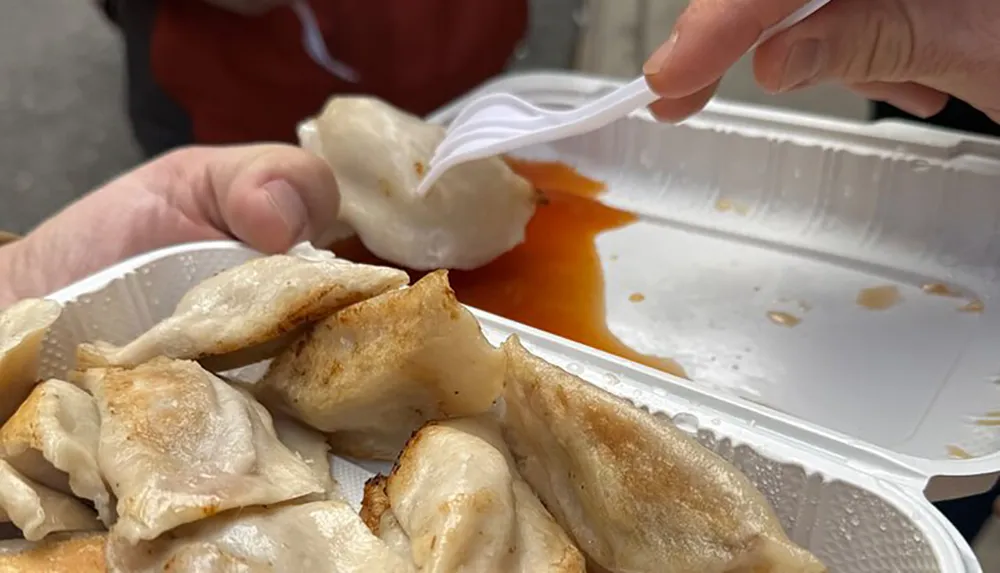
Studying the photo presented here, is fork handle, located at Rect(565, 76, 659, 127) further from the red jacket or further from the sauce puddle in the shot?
the red jacket

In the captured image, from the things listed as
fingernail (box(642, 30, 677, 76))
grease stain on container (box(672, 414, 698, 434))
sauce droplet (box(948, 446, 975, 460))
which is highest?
fingernail (box(642, 30, 677, 76))

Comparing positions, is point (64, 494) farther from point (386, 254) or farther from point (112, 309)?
point (386, 254)

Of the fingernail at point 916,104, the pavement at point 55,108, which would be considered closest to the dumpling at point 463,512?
the fingernail at point 916,104

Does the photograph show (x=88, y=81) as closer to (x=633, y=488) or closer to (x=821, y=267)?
(x=821, y=267)

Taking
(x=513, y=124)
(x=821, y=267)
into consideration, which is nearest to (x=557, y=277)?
(x=513, y=124)

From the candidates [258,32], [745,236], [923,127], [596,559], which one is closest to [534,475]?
[596,559]

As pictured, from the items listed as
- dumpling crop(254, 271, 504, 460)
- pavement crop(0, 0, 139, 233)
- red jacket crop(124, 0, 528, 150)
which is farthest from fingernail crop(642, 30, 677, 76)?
pavement crop(0, 0, 139, 233)
